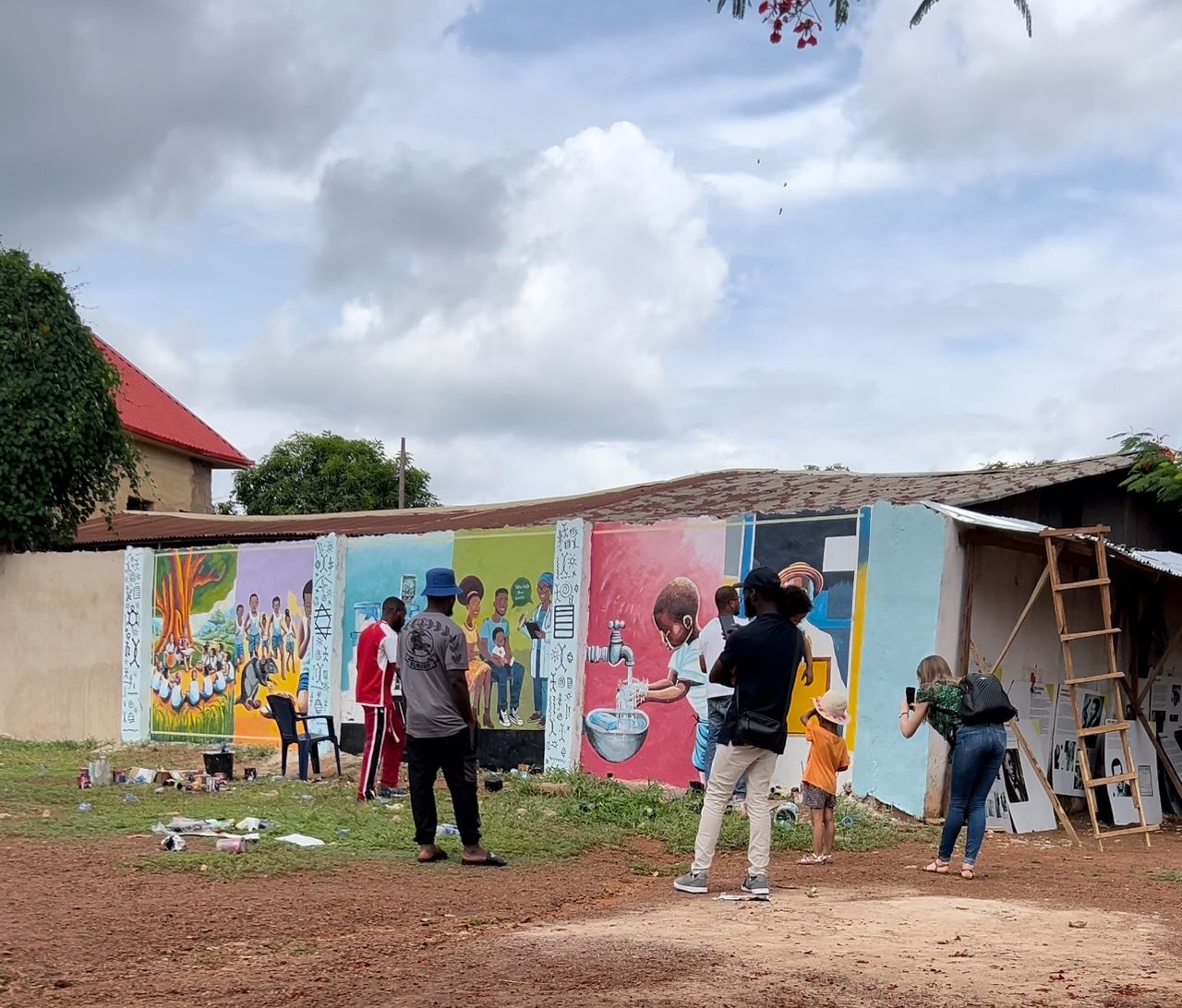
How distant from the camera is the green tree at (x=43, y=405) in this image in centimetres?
1986

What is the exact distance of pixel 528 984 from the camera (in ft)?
17.5

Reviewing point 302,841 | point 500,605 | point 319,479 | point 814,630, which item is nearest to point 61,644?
point 500,605

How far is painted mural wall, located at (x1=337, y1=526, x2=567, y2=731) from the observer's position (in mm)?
14125

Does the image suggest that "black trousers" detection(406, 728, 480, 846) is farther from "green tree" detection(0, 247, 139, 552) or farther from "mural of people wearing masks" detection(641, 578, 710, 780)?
"green tree" detection(0, 247, 139, 552)

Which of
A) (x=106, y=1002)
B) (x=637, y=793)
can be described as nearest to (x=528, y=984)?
(x=106, y=1002)

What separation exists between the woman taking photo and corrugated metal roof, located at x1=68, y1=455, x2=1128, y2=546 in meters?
3.28

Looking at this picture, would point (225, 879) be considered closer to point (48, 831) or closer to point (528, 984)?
point (48, 831)

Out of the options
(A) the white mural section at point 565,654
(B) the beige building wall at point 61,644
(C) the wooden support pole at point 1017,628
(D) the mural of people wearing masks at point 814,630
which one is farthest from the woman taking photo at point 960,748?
(B) the beige building wall at point 61,644

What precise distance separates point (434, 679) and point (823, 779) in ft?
9.16

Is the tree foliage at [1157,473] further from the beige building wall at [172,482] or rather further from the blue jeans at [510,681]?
the beige building wall at [172,482]

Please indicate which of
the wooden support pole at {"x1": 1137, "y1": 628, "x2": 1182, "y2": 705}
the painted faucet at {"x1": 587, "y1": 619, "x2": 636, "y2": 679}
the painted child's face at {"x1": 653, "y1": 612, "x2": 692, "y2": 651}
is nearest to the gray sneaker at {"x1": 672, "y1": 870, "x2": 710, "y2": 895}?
the painted child's face at {"x1": 653, "y1": 612, "x2": 692, "y2": 651}

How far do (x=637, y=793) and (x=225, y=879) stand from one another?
455cm

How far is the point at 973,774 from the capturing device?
28.9 ft

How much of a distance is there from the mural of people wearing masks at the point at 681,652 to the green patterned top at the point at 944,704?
3.70m
